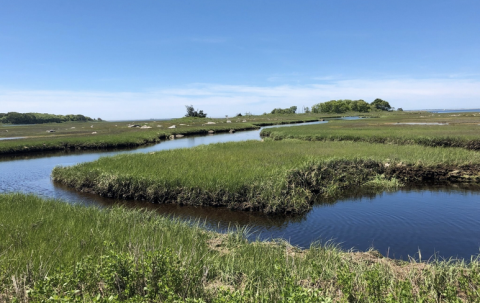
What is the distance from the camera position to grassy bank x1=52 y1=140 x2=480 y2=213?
1308 cm

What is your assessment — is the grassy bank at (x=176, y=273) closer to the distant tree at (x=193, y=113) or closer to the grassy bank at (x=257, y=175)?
the grassy bank at (x=257, y=175)

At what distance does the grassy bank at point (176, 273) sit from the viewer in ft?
14.1

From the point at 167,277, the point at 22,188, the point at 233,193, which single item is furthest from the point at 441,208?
the point at 22,188

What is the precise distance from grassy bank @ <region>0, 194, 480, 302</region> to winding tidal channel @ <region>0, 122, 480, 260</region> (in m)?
2.70

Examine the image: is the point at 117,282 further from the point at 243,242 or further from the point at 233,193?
the point at 233,193

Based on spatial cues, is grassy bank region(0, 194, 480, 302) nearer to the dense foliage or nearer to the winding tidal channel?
the winding tidal channel

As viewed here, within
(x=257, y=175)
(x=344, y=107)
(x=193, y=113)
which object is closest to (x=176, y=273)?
(x=257, y=175)

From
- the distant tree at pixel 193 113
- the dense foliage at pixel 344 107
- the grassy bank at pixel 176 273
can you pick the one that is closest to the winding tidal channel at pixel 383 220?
the grassy bank at pixel 176 273

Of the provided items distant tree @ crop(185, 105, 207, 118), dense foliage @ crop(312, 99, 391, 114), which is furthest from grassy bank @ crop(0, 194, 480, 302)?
dense foliage @ crop(312, 99, 391, 114)

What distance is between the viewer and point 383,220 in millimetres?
11594

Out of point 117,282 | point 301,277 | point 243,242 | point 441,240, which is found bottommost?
point 441,240

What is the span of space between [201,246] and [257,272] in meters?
2.00

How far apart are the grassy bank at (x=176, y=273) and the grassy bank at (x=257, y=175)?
5381 mm

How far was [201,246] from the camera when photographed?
7102mm
